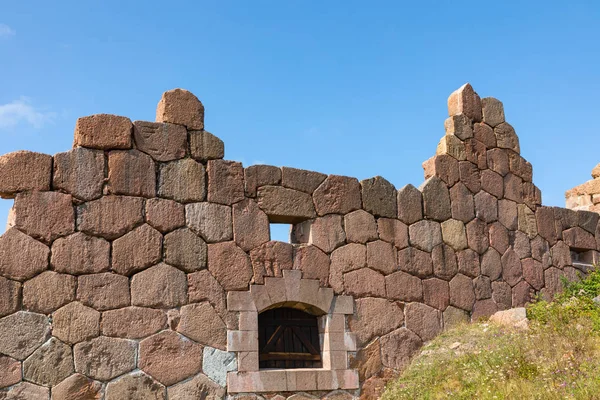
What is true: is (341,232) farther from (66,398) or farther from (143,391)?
(66,398)

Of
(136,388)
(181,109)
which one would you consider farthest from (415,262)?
(136,388)

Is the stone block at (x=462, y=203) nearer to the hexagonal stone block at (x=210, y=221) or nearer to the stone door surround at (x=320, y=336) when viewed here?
the stone door surround at (x=320, y=336)

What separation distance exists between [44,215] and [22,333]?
1.19 m

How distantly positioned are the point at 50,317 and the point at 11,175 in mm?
Answer: 1494

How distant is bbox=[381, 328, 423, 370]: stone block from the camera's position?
8867mm

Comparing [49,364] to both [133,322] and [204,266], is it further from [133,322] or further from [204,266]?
[204,266]

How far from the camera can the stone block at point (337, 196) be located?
29.2 feet

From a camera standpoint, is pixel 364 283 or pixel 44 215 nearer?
pixel 44 215

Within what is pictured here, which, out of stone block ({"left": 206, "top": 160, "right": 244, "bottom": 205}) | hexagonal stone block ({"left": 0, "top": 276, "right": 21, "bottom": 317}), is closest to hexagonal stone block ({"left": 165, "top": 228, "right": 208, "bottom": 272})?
stone block ({"left": 206, "top": 160, "right": 244, "bottom": 205})

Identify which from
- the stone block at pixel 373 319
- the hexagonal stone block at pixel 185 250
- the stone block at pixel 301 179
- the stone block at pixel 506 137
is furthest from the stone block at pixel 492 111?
the hexagonal stone block at pixel 185 250

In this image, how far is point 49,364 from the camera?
23.1 ft

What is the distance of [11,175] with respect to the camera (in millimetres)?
7266

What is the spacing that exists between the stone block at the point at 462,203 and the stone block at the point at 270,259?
2818 millimetres

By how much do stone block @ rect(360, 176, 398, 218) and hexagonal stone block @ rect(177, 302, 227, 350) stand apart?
253cm
